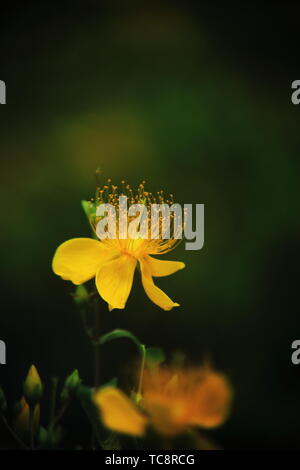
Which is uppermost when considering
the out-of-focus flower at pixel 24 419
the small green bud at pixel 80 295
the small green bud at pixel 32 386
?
the small green bud at pixel 80 295

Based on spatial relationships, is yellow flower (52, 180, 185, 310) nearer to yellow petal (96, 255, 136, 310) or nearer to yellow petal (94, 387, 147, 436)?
yellow petal (96, 255, 136, 310)

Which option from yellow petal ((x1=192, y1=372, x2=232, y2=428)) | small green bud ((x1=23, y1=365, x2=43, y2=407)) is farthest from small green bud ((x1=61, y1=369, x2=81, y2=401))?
yellow petal ((x1=192, y1=372, x2=232, y2=428))

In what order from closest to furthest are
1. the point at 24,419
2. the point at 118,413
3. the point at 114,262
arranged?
the point at 118,413
the point at 24,419
the point at 114,262

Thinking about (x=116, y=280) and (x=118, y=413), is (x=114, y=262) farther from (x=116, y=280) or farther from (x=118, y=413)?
(x=118, y=413)

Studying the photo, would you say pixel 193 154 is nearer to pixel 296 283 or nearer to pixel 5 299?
pixel 296 283

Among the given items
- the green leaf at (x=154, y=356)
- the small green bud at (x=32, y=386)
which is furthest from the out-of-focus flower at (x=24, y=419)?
the green leaf at (x=154, y=356)

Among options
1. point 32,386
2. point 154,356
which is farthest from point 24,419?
point 154,356

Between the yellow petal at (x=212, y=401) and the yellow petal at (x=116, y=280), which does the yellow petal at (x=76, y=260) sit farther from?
the yellow petal at (x=212, y=401)
